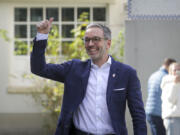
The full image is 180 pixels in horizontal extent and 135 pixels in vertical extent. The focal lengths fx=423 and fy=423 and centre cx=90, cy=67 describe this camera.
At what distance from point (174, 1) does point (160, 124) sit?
3.57 meters

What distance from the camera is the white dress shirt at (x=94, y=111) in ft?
11.4

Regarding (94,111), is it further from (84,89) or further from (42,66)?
(42,66)

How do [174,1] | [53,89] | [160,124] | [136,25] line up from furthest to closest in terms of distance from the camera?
[53,89] < [136,25] < [160,124] < [174,1]

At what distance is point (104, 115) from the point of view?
3492 millimetres

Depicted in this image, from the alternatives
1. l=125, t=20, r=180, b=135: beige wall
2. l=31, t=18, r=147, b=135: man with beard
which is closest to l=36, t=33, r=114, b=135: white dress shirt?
Answer: l=31, t=18, r=147, b=135: man with beard

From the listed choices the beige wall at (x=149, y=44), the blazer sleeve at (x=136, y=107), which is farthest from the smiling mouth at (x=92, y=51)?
the beige wall at (x=149, y=44)

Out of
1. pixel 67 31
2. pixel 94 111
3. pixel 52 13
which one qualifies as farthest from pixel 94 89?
pixel 52 13

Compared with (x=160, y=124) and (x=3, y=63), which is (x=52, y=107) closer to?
(x=3, y=63)

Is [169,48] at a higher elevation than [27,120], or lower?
higher

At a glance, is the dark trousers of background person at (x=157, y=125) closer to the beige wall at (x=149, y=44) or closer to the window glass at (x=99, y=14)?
the beige wall at (x=149, y=44)

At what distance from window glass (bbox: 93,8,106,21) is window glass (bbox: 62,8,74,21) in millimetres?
568

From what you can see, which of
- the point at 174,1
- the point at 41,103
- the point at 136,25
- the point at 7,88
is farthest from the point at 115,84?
the point at 7,88

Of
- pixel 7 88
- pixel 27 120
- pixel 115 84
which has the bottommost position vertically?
pixel 27 120

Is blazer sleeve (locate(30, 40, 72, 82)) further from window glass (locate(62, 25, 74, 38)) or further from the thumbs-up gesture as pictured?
window glass (locate(62, 25, 74, 38))
